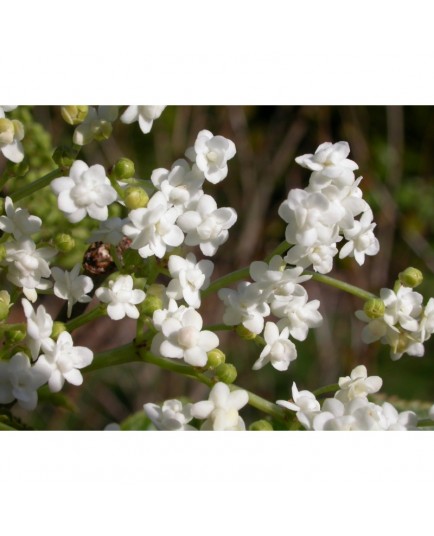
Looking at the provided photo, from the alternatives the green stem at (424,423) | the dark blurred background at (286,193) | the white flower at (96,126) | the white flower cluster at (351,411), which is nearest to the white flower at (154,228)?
the white flower at (96,126)

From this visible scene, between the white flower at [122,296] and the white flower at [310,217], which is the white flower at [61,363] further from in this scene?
the white flower at [310,217]

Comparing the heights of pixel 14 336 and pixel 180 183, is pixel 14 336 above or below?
below

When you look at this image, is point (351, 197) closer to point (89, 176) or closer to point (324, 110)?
point (89, 176)

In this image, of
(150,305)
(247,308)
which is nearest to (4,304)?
(150,305)

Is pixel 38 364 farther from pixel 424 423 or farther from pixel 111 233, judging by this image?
pixel 424 423

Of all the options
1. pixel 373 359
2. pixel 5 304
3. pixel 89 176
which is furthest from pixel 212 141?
pixel 373 359
